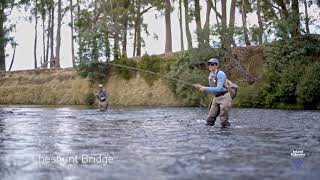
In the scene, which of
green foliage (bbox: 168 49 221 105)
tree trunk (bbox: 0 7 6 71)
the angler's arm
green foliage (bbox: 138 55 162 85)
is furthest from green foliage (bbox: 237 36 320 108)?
tree trunk (bbox: 0 7 6 71)

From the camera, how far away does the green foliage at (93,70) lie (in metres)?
51.7

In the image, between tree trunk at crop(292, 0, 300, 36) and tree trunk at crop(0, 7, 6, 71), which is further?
tree trunk at crop(0, 7, 6, 71)

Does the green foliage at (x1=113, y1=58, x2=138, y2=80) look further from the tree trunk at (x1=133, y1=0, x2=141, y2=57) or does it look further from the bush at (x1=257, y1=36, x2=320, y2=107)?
the bush at (x1=257, y1=36, x2=320, y2=107)

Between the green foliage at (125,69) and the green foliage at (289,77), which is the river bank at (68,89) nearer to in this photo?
the green foliage at (125,69)

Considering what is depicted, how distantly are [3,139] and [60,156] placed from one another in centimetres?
388

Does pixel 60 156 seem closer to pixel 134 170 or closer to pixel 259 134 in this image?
pixel 134 170

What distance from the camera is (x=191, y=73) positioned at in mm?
40156

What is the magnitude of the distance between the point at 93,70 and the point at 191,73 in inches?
609

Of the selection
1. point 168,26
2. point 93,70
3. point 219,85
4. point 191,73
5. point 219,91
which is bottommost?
point 219,91

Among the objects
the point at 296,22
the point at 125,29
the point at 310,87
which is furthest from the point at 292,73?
the point at 125,29

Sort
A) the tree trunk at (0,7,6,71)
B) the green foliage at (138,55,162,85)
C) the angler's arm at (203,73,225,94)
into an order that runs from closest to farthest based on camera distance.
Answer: the angler's arm at (203,73,225,94), the green foliage at (138,55,162,85), the tree trunk at (0,7,6,71)

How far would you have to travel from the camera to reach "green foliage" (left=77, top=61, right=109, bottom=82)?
51719 millimetres

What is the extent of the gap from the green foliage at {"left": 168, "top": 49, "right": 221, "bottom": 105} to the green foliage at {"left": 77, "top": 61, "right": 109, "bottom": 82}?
418 inches

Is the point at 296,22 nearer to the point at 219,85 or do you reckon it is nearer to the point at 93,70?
the point at 93,70
